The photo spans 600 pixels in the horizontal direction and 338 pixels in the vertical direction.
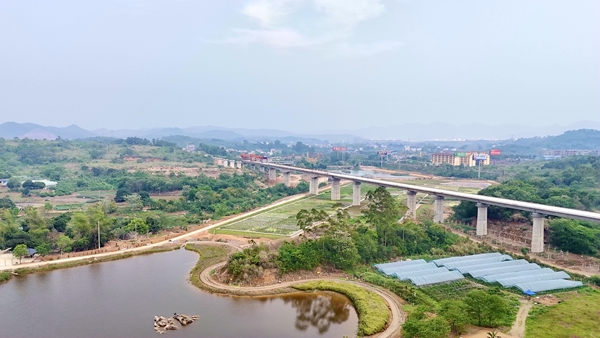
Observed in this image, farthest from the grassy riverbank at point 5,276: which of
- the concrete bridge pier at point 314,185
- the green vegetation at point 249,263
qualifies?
the concrete bridge pier at point 314,185

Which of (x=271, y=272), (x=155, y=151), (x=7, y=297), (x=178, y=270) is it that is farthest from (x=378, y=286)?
(x=155, y=151)

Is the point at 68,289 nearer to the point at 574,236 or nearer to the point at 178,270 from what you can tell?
the point at 178,270

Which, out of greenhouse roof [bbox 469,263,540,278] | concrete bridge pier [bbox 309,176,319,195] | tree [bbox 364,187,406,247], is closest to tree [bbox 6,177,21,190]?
concrete bridge pier [bbox 309,176,319,195]

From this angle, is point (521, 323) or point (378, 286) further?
point (378, 286)

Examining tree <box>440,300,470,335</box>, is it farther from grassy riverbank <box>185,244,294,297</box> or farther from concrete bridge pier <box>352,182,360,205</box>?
concrete bridge pier <box>352,182,360,205</box>

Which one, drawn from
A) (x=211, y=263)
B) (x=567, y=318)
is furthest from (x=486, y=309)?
(x=211, y=263)

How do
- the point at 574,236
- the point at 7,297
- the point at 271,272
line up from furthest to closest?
the point at 574,236
the point at 271,272
the point at 7,297
